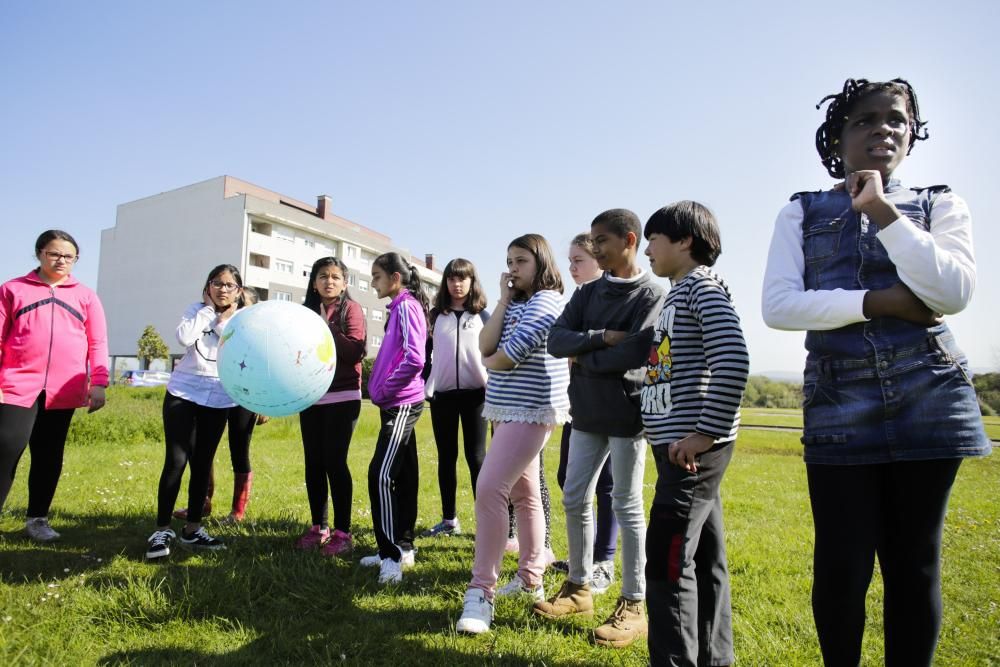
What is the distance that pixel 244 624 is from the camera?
322cm

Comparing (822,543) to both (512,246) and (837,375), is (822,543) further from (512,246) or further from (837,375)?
(512,246)

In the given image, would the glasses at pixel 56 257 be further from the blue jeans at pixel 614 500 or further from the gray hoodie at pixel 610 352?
the blue jeans at pixel 614 500

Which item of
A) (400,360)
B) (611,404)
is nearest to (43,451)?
(400,360)

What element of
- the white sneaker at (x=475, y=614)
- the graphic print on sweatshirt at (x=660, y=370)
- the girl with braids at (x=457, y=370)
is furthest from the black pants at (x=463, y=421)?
the graphic print on sweatshirt at (x=660, y=370)

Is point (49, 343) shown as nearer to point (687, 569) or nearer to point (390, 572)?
point (390, 572)

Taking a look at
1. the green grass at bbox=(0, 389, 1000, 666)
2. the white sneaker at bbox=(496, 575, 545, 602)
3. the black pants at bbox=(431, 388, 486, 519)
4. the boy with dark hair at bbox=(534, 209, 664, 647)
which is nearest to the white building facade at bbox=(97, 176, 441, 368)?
the black pants at bbox=(431, 388, 486, 519)

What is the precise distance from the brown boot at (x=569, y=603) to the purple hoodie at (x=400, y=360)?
1731 millimetres

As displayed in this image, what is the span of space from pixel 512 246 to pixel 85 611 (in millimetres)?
3219

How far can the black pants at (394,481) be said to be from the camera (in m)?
4.12

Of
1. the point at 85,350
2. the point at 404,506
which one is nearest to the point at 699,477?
the point at 404,506

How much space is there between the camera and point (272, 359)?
345cm

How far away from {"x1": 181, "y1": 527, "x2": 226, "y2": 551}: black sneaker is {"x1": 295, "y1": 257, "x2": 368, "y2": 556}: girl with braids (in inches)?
23.5

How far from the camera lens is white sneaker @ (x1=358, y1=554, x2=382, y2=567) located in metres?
4.21

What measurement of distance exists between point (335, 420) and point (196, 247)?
53.2 meters
